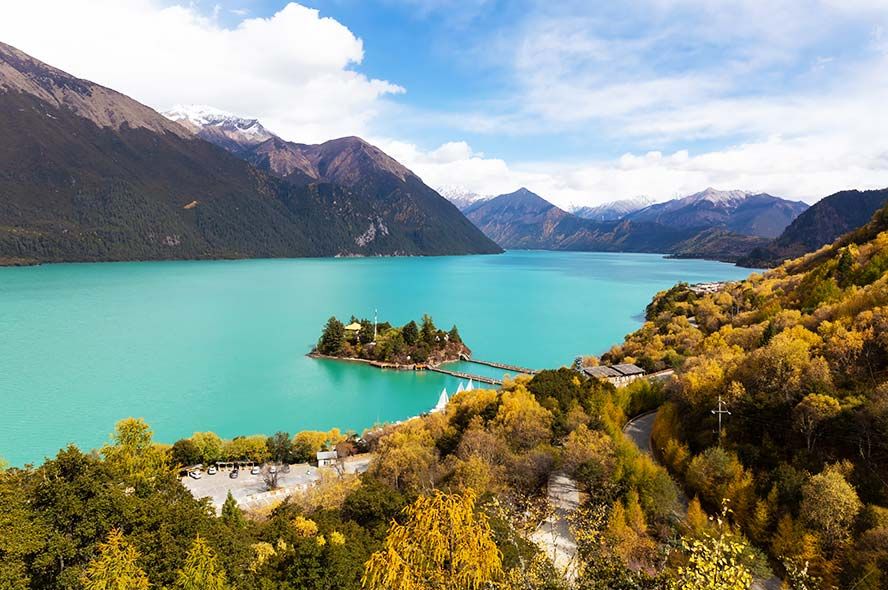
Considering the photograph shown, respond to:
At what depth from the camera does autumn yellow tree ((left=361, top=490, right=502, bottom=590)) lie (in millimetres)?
5797

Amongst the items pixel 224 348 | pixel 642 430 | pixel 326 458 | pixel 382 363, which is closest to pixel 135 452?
pixel 326 458

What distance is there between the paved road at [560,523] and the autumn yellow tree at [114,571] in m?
11.2

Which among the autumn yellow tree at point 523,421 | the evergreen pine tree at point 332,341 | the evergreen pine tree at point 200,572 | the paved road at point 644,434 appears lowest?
the evergreen pine tree at point 332,341

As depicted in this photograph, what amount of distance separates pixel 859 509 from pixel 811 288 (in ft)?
92.0

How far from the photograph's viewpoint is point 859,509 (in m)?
13.8

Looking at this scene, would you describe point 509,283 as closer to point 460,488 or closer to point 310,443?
point 310,443

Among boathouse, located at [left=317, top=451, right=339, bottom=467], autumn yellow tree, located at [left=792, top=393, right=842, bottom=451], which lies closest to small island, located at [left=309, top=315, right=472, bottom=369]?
boathouse, located at [left=317, top=451, right=339, bottom=467]

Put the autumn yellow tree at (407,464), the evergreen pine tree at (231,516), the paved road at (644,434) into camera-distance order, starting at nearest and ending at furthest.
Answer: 1. the evergreen pine tree at (231,516)
2. the paved road at (644,434)
3. the autumn yellow tree at (407,464)

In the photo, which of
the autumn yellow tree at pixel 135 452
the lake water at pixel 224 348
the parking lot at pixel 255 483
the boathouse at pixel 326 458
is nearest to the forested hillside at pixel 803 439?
the parking lot at pixel 255 483

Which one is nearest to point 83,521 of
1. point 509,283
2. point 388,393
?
point 388,393

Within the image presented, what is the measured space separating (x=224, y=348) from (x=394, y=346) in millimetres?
22527

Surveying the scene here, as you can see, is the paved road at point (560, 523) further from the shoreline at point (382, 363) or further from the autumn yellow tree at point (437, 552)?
the shoreline at point (382, 363)

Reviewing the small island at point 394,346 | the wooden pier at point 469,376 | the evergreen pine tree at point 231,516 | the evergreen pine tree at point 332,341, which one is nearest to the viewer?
the evergreen pine tree at point 231,516

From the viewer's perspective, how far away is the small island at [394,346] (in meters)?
59.8
